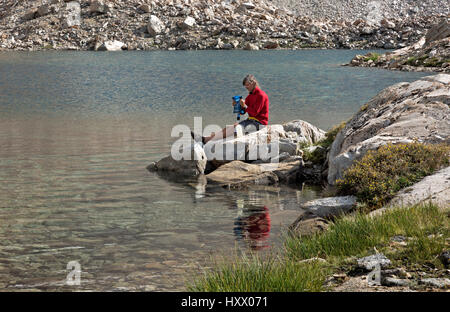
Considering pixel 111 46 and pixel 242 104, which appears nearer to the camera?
A: pixel 242 104

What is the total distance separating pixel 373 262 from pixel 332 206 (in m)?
3.55

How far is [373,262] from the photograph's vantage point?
6.18 metres

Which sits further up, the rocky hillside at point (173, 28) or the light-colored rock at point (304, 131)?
the rocky hillside at point (173, 28)

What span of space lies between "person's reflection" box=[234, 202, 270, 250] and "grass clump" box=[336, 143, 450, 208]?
1.73 metres

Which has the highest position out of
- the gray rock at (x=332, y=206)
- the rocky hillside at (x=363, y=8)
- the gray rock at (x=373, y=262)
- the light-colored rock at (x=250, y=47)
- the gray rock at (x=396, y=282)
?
the rocky hillside at (x=363, y=8)

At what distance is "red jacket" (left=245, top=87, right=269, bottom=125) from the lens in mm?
16344

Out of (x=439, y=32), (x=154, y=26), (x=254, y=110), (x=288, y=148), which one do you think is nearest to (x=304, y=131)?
(x=288, y=148)

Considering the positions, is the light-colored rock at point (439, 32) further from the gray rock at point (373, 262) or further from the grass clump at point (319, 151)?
the gray rock at point (373, 262)

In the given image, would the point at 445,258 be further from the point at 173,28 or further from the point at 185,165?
the point at 173,28

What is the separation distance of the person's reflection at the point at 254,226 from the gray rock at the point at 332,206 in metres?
1.03

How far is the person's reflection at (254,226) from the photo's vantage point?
9.53m

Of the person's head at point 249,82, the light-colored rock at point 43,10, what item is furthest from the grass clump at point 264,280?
the light-colored rock at point 43,10

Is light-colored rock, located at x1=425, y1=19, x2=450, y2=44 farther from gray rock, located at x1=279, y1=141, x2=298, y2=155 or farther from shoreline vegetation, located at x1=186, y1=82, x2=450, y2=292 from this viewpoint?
shoreline vegetation, located at x1=186, y1=82, x2=450, y2=292
